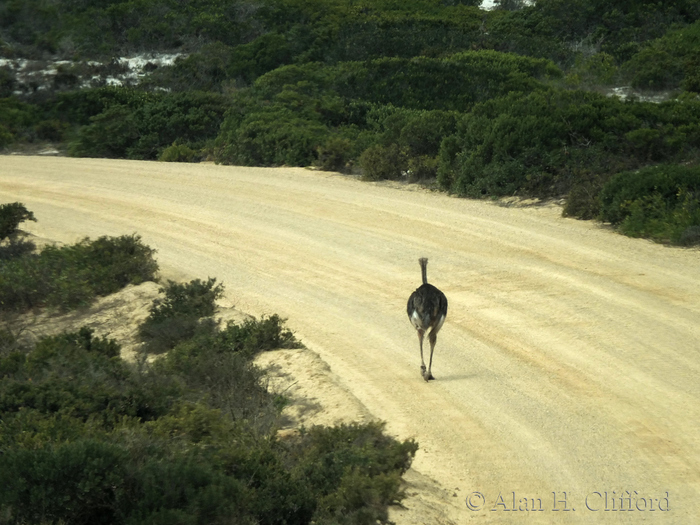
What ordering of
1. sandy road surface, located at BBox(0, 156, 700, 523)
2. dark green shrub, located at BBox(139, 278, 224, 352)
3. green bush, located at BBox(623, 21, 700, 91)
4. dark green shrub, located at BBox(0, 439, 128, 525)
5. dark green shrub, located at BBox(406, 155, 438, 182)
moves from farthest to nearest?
green bush, located at BBox(623, 21, 700, 91), dark green shrub, located at BBox(406, 155, 438, 182), dark green shrub, located at BBox(139, 278, 224, 352), sandy road surface, located at BBox(0, 156, 700, 523), dark green shrub, located at BBox(0, 439, 128, 525)

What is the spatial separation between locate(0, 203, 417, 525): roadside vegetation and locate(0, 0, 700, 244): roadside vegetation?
28.2ft

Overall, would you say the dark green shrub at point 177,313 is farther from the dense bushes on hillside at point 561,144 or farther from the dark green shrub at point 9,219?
the dense bushes on hillside at point 561,144

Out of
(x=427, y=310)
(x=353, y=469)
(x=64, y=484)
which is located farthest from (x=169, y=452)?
(x=427, y=310)

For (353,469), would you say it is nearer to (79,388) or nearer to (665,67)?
(79,388)

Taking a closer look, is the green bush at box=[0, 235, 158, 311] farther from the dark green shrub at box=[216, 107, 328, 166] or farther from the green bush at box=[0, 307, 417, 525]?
the dark green shrub at box=[216, 107, 328, 166]

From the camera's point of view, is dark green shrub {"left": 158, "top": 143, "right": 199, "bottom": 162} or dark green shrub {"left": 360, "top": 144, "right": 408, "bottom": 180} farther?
dark green shrub {"left": 158, "top": 143, "right": 199, "bottom": 162}

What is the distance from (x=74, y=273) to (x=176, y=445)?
824cm

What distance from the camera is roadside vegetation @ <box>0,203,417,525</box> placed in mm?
5879

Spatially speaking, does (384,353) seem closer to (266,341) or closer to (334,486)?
(266,341)

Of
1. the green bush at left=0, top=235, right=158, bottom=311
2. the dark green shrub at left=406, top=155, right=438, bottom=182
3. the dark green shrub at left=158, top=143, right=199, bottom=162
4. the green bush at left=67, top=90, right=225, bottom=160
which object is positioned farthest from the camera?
the green bush at left=67, top=90, right=225, bottom=160

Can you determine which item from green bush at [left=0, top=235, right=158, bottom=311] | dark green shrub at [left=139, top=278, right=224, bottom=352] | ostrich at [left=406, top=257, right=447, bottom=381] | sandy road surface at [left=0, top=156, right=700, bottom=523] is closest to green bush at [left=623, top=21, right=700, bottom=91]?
sandy road surface at [left=0, top=156, right=700, bottom=523]

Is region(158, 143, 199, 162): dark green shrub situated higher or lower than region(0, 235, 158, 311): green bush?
higher

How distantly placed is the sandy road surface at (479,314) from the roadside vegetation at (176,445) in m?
0.94

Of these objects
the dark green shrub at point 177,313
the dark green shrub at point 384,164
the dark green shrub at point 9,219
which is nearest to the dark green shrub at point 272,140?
the dark green shrub at point 384,164
